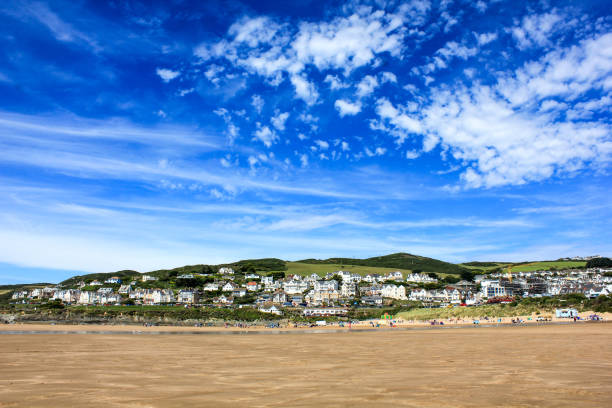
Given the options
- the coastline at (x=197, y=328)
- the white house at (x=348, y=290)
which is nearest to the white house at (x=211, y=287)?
the white house at (x=348, y=290)

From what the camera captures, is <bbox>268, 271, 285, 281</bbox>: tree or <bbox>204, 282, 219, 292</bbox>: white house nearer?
<bbox>204, 282, 219, 292</bbox>: white house

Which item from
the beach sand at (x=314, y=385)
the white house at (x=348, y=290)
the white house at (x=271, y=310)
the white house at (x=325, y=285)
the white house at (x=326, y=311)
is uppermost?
the beach sand at (x=314, y=385)

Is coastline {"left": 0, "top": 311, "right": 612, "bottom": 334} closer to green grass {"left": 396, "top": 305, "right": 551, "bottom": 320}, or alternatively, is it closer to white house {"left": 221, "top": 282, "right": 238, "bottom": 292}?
green grass {"left": 396, "top": 305, "right": 551, "bottom": 320}

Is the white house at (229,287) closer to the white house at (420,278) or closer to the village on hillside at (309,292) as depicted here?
the village on hillside at (309,292)

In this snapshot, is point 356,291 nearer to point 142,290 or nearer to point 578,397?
point 142,290

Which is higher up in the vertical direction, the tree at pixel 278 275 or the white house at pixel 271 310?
the tree at pixel 278 275

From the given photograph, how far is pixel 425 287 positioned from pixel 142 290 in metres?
100

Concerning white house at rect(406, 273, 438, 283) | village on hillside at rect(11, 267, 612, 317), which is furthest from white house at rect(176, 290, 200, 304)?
white house at rect(406, 273, 438, 283)

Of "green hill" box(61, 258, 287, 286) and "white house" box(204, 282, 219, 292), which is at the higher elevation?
"green hill" box(61, 258, 287, 286)

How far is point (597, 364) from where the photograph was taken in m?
11.5

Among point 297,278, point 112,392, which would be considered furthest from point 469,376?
point 297,278

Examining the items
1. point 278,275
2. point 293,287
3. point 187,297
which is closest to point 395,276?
point 293,287

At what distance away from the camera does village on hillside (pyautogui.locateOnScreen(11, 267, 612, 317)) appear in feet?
365

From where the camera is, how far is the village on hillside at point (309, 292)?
365 feet
